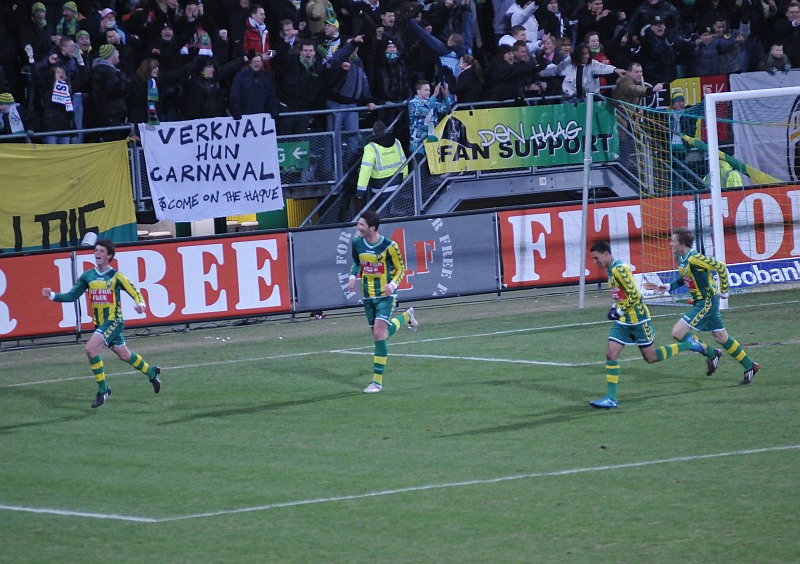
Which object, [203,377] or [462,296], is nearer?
[203,377]

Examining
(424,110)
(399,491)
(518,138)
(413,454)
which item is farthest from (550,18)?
(399,491)

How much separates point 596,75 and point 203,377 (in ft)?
36.7

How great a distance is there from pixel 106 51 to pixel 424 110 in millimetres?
5837

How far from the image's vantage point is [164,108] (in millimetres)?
22984

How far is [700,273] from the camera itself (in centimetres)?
1499

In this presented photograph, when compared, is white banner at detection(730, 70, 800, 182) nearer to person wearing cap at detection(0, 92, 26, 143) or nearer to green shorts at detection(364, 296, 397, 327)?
green shorts at detection(364, 296, 397, 327)

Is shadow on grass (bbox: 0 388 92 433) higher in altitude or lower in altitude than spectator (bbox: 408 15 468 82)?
lower

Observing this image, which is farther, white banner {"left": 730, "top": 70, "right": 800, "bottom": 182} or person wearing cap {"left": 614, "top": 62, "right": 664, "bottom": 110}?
white banner {"left": 730, "top": 70, "right": 800, "bottom": 182}

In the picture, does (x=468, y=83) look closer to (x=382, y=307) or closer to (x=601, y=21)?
(x=601, y=21)

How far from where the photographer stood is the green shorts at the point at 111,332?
1548 cm

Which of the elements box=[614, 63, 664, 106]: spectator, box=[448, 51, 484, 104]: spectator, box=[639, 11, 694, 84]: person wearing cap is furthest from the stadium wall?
box=[639, 11, 694, 84]: person wearing cap

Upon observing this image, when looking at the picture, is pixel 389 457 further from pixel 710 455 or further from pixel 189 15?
pixel 189 15

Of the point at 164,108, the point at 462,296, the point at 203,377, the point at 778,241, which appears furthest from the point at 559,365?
the point at 164,108

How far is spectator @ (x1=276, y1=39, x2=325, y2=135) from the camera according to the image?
23078 millimetres
